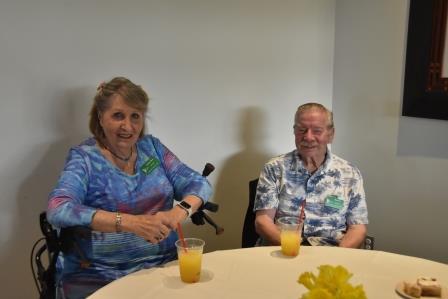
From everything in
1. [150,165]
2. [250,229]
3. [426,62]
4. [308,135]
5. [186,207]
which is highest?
[426,62]

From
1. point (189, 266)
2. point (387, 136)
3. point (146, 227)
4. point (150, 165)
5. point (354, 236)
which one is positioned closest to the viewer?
point (189, 266)

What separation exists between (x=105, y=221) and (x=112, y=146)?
46 centimetres

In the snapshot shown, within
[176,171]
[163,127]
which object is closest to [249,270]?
[176,171]

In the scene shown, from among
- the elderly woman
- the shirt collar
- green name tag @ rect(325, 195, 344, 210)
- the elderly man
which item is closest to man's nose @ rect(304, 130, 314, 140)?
the elderly man

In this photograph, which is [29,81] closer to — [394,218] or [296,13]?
[296,13]

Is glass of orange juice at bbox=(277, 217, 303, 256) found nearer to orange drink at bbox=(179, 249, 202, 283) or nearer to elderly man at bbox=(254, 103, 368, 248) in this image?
orange drink at bbox=(179, 249, 202, 283)

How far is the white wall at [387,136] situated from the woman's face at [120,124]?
1.55 m

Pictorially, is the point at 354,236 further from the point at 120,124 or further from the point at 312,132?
the point at 120,124

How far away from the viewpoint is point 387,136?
9.29ft

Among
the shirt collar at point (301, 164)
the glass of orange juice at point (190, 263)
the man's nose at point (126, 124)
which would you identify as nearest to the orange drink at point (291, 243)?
the glass of orange juice at point (190, 263)

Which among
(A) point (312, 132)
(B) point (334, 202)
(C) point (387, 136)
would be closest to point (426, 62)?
(C) point (387, 136)

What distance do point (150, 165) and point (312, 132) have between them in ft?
2.54

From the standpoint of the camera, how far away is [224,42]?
2.68 meters

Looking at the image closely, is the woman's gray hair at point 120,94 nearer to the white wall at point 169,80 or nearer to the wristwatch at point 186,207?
the white wall at point 169,80
